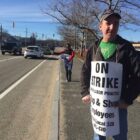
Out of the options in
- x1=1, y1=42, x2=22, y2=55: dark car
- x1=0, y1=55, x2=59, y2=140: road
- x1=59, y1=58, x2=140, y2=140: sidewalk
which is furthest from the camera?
x1=1, y1=42, x2=22, y2=55: dark car

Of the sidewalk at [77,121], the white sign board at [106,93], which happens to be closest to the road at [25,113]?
the sidewalk at [77,121]

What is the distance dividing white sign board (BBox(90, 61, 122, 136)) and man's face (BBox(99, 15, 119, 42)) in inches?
11.4

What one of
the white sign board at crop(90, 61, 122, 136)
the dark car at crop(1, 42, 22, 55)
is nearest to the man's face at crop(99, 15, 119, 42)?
the white sign board at crop(90, 61, 122, 136)

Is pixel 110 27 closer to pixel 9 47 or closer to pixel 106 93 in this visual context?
pixel 106 93

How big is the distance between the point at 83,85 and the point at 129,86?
0.56 m

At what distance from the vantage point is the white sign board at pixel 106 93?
4.71 m

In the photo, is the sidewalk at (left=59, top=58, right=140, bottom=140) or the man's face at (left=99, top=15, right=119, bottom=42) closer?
the man's face at (left=99, top=15, right=119, bottom=42)

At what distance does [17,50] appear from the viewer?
65438 millimetres

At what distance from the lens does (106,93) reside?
4.73 m

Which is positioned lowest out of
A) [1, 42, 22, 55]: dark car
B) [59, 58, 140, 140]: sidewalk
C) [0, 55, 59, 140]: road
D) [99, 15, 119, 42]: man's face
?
[1, 42, 22, 55]: dark car

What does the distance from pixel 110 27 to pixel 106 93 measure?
2.22 ft

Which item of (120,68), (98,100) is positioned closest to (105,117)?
(98,100)

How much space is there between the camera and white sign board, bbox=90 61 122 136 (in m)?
4.71

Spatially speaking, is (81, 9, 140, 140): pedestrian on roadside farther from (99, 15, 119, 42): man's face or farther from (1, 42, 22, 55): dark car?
(1, 42, 22, 55): dark car
